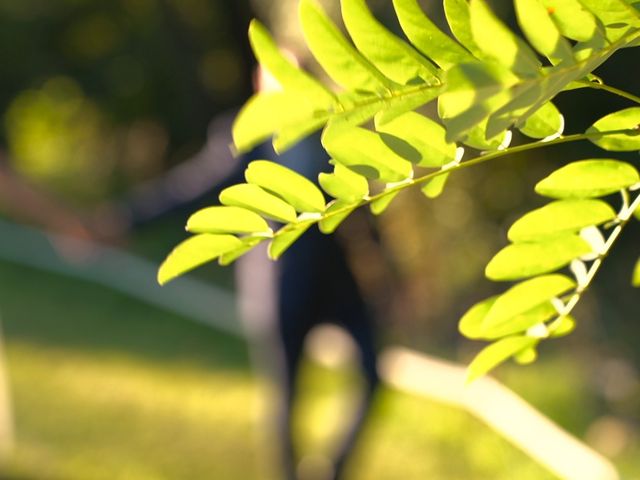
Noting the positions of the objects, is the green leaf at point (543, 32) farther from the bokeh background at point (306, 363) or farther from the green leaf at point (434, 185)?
the bokeh background at point (306, 363)

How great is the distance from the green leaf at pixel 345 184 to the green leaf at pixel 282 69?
20 centimetres

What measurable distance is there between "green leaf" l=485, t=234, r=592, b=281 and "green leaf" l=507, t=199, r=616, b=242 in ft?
0.04

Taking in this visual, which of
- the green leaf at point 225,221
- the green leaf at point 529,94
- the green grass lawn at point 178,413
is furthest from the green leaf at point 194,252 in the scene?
the green grass lawn at point 178,413

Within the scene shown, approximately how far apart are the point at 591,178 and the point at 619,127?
6cm

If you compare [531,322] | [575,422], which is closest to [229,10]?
[575,422]

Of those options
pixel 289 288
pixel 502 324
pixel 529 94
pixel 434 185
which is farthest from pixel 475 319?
pixel 289 288

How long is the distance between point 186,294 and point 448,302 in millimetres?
2042

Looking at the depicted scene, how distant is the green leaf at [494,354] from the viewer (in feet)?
2.83

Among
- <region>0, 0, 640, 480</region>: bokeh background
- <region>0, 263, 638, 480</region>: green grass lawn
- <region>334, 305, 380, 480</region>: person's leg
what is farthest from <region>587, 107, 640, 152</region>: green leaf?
<region>0, 263, 638, 480</region>: green grass lawn

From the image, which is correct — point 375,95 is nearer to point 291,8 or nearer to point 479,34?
point 479,34

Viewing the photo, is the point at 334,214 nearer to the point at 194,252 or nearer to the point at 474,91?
the point at 194,252

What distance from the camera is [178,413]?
564 cm

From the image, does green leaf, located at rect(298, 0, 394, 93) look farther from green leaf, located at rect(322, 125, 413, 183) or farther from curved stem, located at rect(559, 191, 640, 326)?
curved stem, located at rect(559, 191, 640, 326)

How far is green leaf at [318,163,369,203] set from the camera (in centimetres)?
77
